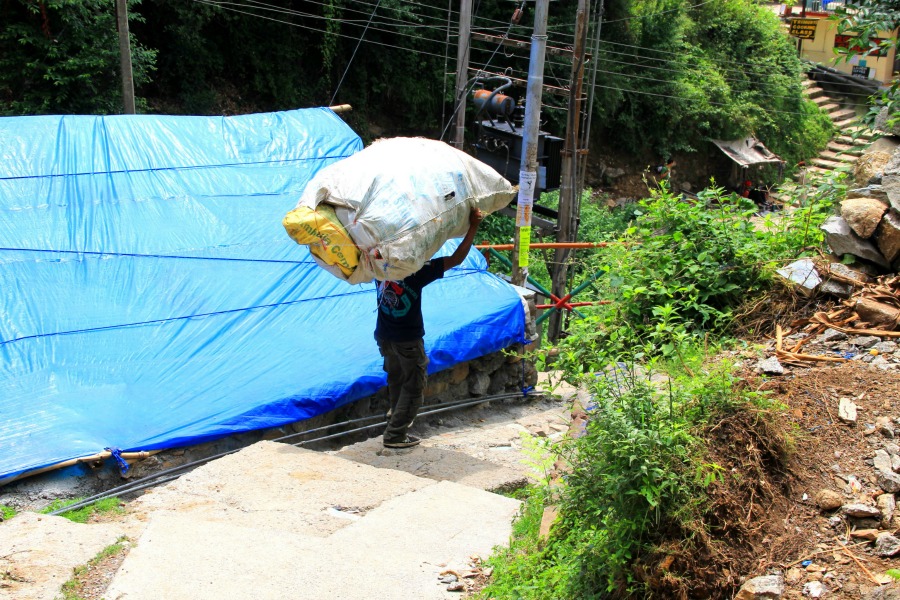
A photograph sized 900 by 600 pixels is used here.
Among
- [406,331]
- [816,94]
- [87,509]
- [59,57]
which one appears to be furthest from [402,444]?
[816,94]

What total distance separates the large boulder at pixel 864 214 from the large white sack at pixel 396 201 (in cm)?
223

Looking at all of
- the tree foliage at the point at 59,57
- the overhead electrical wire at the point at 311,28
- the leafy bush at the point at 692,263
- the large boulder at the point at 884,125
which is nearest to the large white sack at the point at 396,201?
the leafy bush at the point at 692,263

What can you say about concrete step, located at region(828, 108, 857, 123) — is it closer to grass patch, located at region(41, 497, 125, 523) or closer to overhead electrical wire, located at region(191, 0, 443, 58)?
overhead electrical wire, located at region(191, 0, 443, 58)

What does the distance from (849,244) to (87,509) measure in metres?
4.57

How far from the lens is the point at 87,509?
4.61 meters

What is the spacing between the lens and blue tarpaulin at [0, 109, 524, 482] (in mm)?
5297

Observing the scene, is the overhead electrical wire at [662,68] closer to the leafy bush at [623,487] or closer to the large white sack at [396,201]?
the large white sack at [396,201]

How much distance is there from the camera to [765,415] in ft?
11.0

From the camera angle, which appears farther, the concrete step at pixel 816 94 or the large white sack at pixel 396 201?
the concrete step at pixel 816 94

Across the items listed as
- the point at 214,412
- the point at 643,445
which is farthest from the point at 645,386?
the point at 214,412

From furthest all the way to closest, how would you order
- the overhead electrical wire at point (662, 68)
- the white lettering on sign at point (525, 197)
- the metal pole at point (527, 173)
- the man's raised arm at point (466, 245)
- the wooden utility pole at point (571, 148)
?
the overhead electrical wire at point (662, 68), the wooden utility pole at point (571, 148), the white lettering on sign at point (525, 197), the metal pole at point (527, 173), the man's raised arm at point (466, 245)

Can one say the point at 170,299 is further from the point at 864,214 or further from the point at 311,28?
the point at 311,28

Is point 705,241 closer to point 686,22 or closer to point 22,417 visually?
point 22,417

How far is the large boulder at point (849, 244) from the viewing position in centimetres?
485
